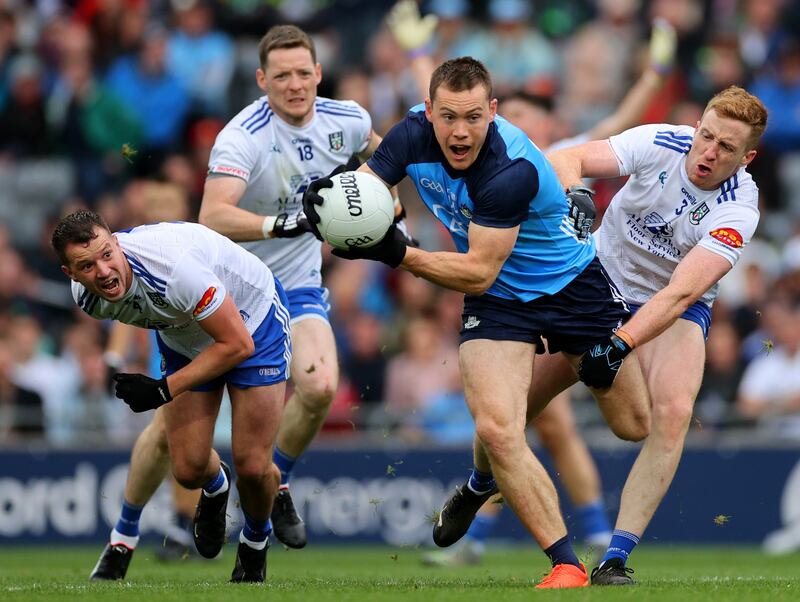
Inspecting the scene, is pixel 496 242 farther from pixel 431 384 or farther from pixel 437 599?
pixel 431 384

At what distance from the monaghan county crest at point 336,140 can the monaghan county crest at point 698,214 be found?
2.60 meters

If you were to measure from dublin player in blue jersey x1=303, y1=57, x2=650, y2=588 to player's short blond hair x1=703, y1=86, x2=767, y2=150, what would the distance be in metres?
1.03

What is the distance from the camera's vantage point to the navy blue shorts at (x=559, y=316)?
8289 mm

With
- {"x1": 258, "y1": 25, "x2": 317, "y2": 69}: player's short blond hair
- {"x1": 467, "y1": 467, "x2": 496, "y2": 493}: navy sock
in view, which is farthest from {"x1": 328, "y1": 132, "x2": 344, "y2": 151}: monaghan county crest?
{"x1": 467, "y1": 467, "x2": 496, "y2": 493}: navy sock

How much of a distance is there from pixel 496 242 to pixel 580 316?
0.82 m

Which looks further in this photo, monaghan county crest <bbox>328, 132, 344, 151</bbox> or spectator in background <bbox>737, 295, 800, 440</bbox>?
spectator in background <bbox>737, 295, 800, 440</bbox>

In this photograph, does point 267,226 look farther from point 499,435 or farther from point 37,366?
point 37,366

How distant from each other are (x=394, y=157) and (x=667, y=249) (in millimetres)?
1855

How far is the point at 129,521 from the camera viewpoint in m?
9.71

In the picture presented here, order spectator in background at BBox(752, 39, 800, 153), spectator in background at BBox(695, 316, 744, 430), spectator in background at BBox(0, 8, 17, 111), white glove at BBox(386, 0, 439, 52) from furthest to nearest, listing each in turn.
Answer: spectator in background at BBox(0, 8, 17, 111) < spectator in background at BBox(752, 39, 800, 153) < spectator in background at BBox(695, 316, 744, 430) < white glove at BBox(386, 0, 439, 52)

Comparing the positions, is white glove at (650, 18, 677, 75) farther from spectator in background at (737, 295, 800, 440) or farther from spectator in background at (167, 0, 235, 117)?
spectator in background at (167, 0, 235, 117)

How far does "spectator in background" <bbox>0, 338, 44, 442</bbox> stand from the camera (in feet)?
46.8

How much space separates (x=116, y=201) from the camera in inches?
650

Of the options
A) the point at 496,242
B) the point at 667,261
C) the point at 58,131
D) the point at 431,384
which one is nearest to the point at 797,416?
the point at 431,384
